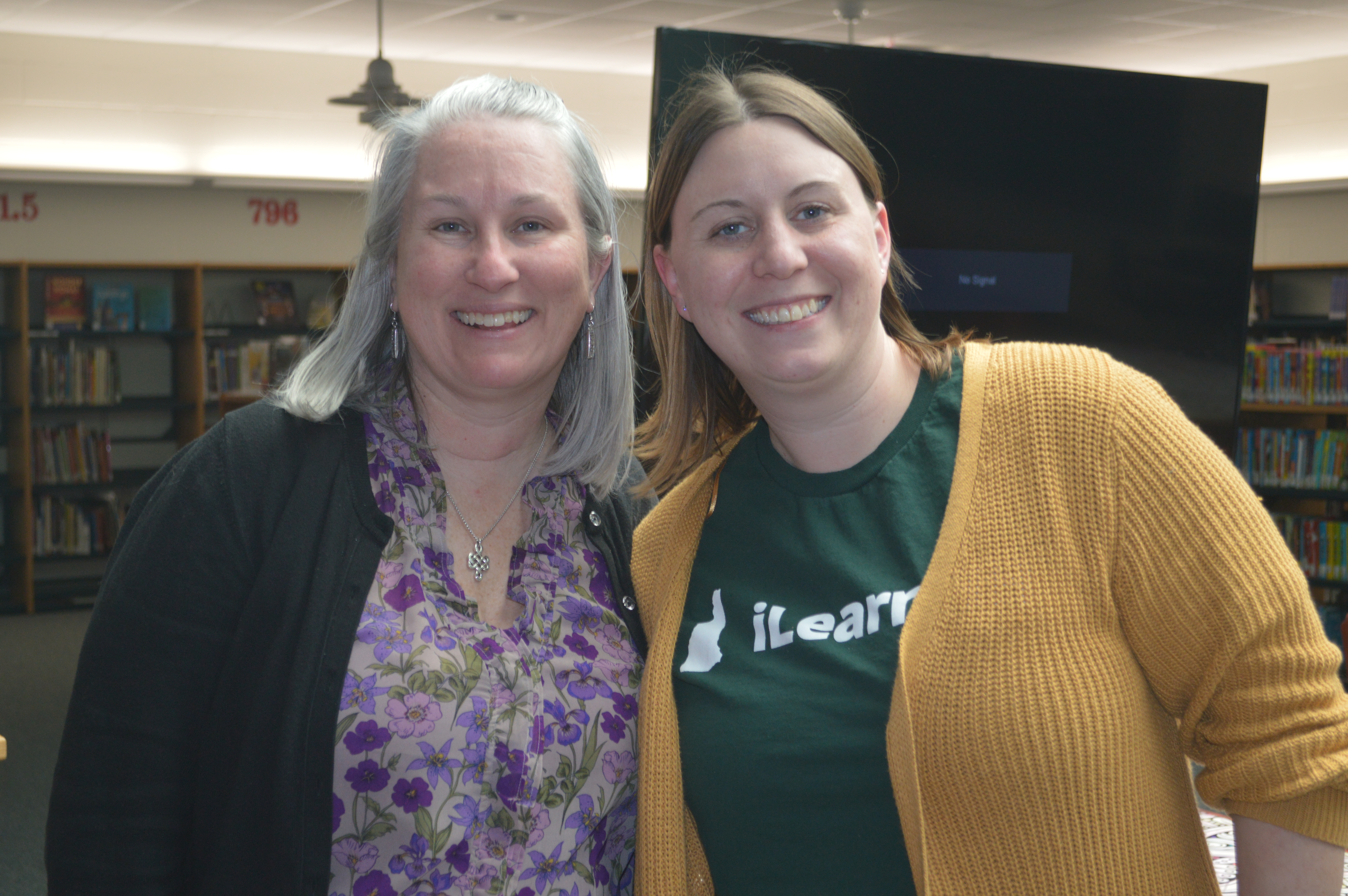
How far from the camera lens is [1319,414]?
726 cm

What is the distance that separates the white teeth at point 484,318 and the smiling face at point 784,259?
10.6 inches

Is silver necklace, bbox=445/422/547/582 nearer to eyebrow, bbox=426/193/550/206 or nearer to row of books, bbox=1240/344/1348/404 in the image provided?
eyebrow, bbox=426/193/550/206

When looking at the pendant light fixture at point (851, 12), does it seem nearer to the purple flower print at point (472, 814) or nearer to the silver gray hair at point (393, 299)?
the silver gray hair at point (393, 299)

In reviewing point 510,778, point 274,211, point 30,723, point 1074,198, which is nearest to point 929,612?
point 510,778

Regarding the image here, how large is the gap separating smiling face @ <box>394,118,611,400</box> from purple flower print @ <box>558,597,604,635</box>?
0.31m

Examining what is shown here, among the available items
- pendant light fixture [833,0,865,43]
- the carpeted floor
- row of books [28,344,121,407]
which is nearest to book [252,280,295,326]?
row of books [28,344,121,407]

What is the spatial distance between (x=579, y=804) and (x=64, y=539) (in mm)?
7692

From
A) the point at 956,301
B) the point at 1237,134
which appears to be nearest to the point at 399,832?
the point at 956,301

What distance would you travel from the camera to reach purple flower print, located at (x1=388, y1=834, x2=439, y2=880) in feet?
4.51

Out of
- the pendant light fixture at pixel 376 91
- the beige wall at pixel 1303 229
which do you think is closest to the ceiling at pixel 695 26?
the pendant light fixture at pixel 376 91

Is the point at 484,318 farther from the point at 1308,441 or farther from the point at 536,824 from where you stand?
the point at 1308,441

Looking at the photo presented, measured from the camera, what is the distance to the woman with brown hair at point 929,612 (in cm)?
120

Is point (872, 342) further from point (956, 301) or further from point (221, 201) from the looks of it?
point (221, 201)

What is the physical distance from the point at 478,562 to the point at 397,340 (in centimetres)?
34
